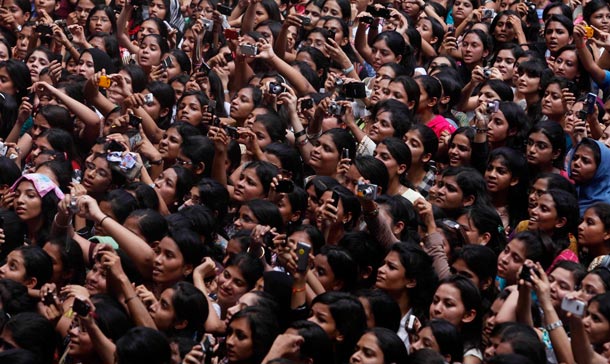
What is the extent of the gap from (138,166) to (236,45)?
77.3 inches

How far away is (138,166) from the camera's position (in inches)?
278

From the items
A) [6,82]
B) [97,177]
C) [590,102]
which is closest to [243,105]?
[97,177]

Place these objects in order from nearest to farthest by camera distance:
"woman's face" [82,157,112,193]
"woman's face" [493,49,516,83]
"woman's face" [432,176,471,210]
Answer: "woman's face" [432,176,471,210]
"woman's face" [82,157,112,193]
"woman's face" [493,49,516,83]

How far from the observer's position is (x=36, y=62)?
8.79 metres

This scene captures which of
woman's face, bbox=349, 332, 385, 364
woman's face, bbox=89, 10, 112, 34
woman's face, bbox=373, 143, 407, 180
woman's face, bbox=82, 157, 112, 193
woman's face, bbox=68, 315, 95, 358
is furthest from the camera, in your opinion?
woman's face, bbox=89, 10, 112, 34

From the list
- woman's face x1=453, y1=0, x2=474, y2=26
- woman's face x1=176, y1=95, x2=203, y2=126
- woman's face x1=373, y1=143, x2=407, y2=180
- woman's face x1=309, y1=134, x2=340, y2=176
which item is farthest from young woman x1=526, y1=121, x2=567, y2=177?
woman's face x1=453, y1=0, x2=474, y2=26

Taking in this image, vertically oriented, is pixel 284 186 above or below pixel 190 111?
above

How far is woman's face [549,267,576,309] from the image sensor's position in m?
5.59

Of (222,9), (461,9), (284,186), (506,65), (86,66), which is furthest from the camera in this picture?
(461,9)

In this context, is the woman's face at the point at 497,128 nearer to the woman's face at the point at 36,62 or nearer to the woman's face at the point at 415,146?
the woman's face at the point at 415,146

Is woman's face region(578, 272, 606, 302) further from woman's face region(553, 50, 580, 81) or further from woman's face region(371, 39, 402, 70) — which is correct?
woman's face region(371, 39, 402, 70)

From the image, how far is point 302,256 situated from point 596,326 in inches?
48.4

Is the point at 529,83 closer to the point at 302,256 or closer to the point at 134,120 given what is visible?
the point at 134,120

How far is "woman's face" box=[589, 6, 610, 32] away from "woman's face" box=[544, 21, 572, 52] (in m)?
0.37
